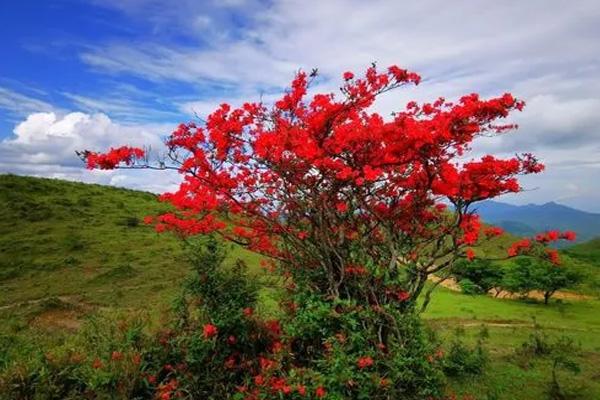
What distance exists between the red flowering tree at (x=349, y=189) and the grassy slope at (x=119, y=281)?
4346mm

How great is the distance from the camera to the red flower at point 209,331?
1025cm

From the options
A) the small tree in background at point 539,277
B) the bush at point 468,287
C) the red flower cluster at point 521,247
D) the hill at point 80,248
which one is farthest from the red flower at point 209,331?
the bush at point 468,287

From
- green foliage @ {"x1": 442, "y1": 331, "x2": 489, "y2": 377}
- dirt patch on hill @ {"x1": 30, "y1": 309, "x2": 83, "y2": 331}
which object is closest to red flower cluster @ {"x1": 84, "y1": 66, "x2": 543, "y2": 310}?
green foliage @ {"x1": 442, "y1": 331, "x2": 489, "y2": 377}

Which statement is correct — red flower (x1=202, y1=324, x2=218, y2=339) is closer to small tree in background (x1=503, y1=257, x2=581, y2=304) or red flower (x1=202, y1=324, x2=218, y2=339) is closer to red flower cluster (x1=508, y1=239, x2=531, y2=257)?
red flower cluster (x1=508, y1=239, x2=531, y2=257)

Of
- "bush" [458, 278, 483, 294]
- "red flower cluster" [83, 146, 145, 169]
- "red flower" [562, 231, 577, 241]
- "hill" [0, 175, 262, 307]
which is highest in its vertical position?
"red flower cluster" [83, 146, 145, 169]

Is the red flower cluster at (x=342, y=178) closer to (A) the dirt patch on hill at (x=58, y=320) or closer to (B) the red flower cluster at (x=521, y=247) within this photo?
(B) the red flower cluster at (x=521, y=247)

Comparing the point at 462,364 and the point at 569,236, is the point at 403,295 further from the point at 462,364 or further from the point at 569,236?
the point at 462,364

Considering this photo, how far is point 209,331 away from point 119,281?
18192 mm

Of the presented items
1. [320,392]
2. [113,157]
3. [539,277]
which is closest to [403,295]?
[320,392]

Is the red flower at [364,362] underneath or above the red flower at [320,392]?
above

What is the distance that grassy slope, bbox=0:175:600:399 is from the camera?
1675 cm

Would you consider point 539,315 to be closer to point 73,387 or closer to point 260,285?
point 260,285

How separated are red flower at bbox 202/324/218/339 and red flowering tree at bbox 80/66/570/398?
1.8 inches

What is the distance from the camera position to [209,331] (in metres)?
10.3
